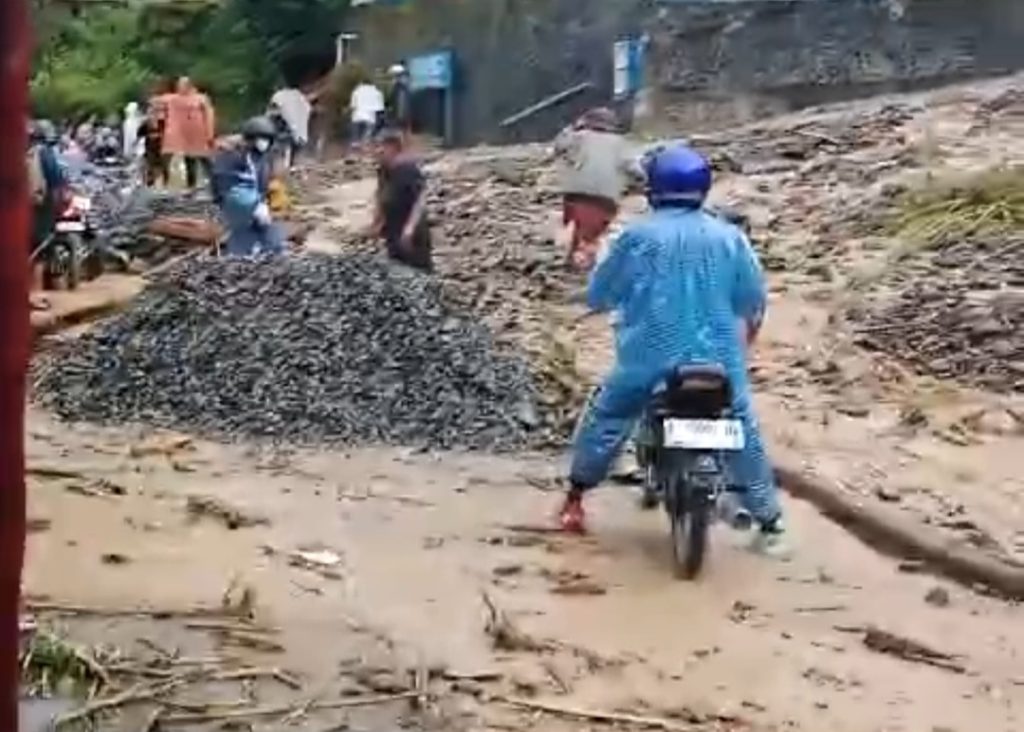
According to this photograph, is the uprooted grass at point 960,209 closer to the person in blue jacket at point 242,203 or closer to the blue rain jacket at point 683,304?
the person in blue jacket at point 242,203

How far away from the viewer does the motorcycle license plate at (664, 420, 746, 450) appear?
738 cm

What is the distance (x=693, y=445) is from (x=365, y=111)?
2442 centimetres

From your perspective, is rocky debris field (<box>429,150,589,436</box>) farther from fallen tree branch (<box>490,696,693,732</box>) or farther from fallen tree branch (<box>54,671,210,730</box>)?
fallen tree branch (<box>54,671,210,730</box>)

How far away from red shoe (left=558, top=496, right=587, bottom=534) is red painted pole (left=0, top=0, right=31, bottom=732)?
550cm

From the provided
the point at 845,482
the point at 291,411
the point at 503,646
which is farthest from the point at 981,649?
the point at 291,411

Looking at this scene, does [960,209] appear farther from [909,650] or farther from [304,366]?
[909,650]

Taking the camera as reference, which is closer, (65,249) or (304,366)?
(304,366)

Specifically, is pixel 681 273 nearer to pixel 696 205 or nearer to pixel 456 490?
pixel 696 205

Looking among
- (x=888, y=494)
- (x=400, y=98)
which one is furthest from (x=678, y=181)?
(x=400, y=98)

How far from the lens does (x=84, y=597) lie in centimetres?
685

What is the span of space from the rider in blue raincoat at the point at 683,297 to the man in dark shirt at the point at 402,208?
20.8ft

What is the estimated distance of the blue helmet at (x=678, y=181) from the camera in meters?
7.62

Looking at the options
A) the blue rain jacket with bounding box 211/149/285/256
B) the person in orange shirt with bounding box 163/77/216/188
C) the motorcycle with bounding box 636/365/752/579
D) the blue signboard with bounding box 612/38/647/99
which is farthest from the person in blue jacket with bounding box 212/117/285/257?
the blue signboard with bounding box 612/38/647/99

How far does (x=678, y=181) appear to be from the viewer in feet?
25.1
